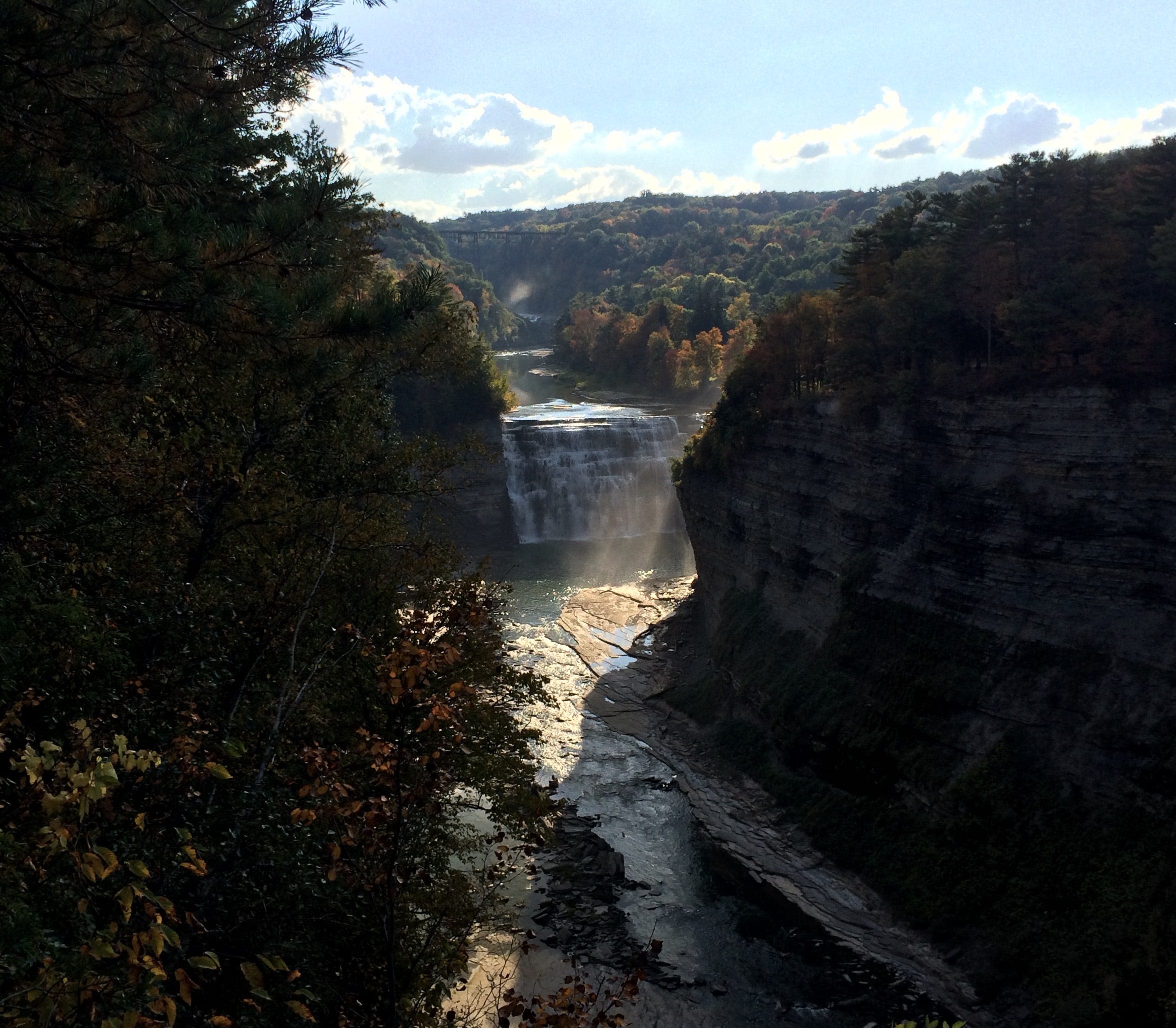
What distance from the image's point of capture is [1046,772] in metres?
24.0

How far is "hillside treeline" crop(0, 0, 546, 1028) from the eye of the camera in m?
6.56

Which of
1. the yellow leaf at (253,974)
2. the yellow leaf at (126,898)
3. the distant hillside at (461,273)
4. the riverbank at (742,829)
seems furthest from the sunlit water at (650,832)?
the distant hillside at (461,273)

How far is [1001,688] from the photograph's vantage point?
1016 inches

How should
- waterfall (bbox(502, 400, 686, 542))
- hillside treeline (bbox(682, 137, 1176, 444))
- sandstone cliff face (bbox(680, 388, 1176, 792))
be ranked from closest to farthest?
sandstone cliff face (bbox(680, 388, 1176, 792)), hillside treeline (bbox(682, 137, 1176, 444)), waterfall (bbox(502, 400, 686, 542))

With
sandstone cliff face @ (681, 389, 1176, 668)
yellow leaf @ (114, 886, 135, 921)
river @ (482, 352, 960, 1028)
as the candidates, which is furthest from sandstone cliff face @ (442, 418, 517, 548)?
yellow leaf @ (114, 886, 135, 921)

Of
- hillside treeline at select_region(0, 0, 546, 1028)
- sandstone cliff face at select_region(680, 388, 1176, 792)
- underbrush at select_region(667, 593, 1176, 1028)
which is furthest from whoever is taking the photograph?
sandstone cliff face at select_region(680, 388, 1176, 792)

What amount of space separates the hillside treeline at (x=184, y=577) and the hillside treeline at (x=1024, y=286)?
2057 cm

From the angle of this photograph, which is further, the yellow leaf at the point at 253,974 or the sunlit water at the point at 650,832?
the sunlit water at the point at 650,832

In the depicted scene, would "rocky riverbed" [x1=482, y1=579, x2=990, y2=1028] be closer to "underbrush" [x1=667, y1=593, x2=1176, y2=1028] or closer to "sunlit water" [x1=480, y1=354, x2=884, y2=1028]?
"sunlit water" [x1=480, y1=354, x2=884, y2=1028]

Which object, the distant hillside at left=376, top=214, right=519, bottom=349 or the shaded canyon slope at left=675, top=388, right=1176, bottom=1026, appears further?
the distant hillside at left=376, top=214, right=519, bottom=349

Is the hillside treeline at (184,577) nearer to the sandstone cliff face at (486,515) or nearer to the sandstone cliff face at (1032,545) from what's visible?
the sandstone cliff face at (1032,545)

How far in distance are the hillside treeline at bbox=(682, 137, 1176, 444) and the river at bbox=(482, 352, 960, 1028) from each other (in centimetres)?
1599

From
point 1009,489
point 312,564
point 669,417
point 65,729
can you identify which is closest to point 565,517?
point 669,417

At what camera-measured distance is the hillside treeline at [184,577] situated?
6559 mm
